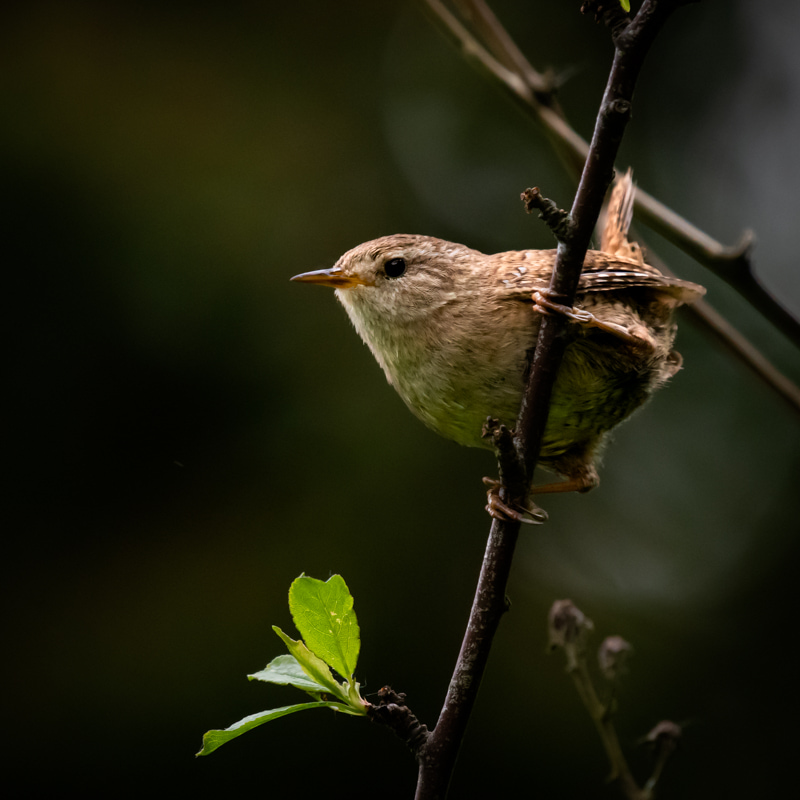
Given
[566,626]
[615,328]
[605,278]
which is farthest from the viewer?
[605,278]

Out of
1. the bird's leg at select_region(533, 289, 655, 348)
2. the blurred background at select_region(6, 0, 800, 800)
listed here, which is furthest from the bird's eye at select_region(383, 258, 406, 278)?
the blurred background at select_region(6, 0, 800, 800)

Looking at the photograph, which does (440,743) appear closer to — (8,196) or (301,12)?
(8,196)

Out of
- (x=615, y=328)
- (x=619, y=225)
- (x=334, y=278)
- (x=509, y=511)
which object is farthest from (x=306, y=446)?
(x=509, y=511)

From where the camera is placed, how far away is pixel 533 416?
1.77 metres

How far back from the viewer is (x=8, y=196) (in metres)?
4.79

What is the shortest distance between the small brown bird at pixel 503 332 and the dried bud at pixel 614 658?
0.65 meters

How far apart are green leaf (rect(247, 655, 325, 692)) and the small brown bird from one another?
3.23 ft

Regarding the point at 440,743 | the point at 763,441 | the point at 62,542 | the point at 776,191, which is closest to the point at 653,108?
the point at 776,191

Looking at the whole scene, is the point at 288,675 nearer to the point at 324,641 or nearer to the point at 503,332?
the point at 324,641

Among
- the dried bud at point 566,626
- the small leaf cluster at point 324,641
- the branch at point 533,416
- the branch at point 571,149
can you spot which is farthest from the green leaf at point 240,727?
the branch at point 571,149

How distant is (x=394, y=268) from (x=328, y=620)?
1491 millimetres

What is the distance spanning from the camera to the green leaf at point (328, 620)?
1667 mm

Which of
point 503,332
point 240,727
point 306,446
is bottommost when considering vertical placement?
point 240,727

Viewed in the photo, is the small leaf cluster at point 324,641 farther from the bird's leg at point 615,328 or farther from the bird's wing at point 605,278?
the bird's wing at point 605,278
